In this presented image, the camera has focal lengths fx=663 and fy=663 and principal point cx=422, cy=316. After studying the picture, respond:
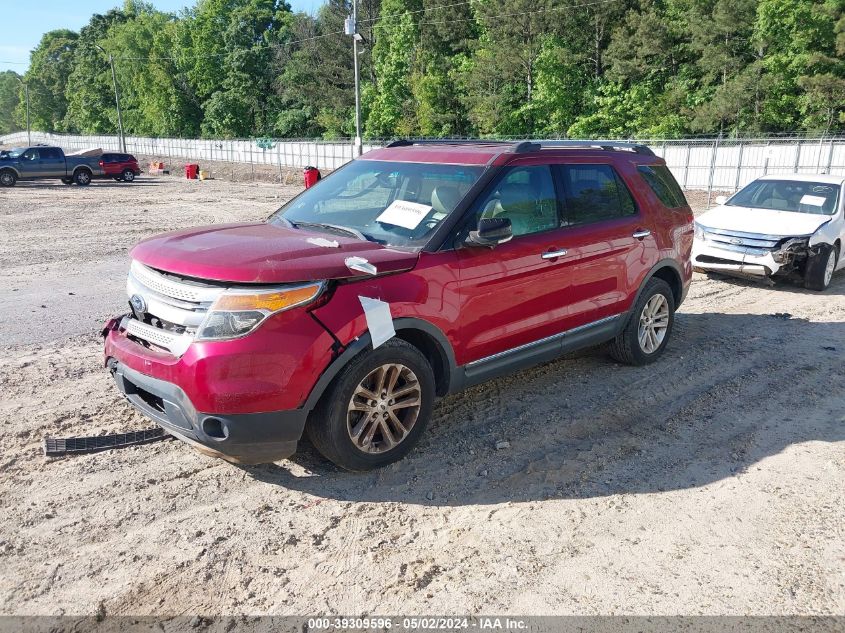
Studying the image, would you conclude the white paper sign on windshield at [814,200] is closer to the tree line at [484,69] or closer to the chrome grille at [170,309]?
the chrome grille at [170,309]

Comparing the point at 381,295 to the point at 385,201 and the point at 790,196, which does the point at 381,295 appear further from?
the point at 790,196

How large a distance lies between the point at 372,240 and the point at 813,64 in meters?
40.9

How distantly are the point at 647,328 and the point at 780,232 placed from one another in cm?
449

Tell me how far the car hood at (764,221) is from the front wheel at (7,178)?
97.0ft

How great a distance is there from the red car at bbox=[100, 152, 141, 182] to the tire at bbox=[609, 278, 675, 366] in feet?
107

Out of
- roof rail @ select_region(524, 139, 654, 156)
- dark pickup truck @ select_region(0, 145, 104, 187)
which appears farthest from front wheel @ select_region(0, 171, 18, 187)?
roof rail @ select_region(524, 139, 654, 156)

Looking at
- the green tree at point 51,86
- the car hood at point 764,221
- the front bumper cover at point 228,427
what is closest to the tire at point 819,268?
the car hood at point 764,221

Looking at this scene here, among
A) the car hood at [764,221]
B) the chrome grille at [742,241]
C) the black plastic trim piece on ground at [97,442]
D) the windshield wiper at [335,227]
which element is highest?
the windshield wiper at [335,227]

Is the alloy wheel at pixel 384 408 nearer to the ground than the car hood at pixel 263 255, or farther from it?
nearer to the ground

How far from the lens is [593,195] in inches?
214

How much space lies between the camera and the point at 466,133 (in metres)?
58.4

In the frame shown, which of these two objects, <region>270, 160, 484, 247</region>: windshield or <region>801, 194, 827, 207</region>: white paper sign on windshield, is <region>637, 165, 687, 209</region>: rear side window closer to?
<region>270, 160, 484, 247</region>: windshield

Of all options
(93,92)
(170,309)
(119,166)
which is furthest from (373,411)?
(93,92)

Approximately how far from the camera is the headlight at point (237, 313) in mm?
3465
